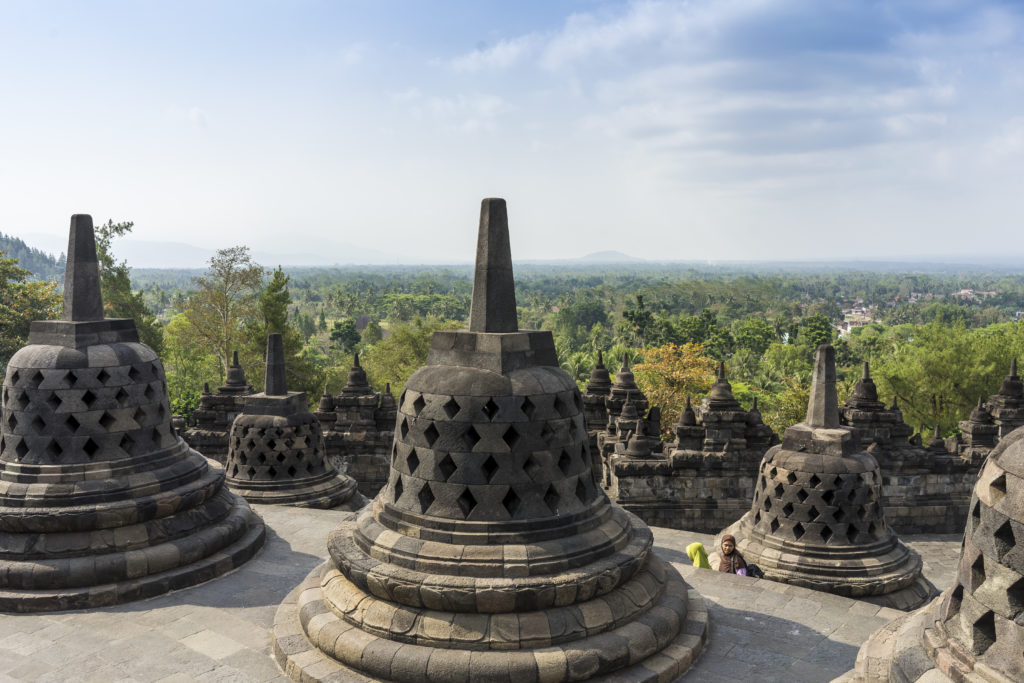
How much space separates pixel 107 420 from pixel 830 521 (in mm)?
9370

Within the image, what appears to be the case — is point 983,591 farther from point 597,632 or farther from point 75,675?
point 75,675

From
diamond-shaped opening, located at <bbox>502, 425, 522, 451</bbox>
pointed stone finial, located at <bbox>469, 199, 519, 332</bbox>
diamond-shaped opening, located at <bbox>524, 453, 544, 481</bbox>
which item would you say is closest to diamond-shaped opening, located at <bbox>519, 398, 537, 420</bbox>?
diamond-shaped opening, located at <bbox>502, 425, 522, 451</bbox>

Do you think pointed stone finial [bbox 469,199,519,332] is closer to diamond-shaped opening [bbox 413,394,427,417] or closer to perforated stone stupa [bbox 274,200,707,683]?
perforated stone stupa [bbox 274,200,707,683]

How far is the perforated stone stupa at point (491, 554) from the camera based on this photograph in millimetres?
5285

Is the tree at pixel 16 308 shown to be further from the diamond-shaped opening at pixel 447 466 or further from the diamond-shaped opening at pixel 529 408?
the diamond-shaped opening at pixel 529 408

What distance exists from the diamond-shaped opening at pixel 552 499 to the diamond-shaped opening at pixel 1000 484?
319 centimetres

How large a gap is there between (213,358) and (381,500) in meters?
44.5

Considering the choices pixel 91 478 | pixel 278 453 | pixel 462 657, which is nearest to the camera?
pixel 462 657

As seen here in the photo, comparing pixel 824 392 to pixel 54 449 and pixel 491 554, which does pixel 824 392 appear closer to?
pixel 491 554

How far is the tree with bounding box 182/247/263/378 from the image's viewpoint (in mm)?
39781

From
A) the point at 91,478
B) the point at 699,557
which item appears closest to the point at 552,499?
the point at 699,557

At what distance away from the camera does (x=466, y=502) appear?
18.6 ft

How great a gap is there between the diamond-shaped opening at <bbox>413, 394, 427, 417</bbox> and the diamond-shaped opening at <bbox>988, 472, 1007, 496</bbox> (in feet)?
13.2

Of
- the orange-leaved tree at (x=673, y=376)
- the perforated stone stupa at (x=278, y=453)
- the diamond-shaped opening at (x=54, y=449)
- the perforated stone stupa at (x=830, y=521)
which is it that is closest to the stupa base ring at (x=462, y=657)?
the diamond-shaped opening at (x=54, y=449)
